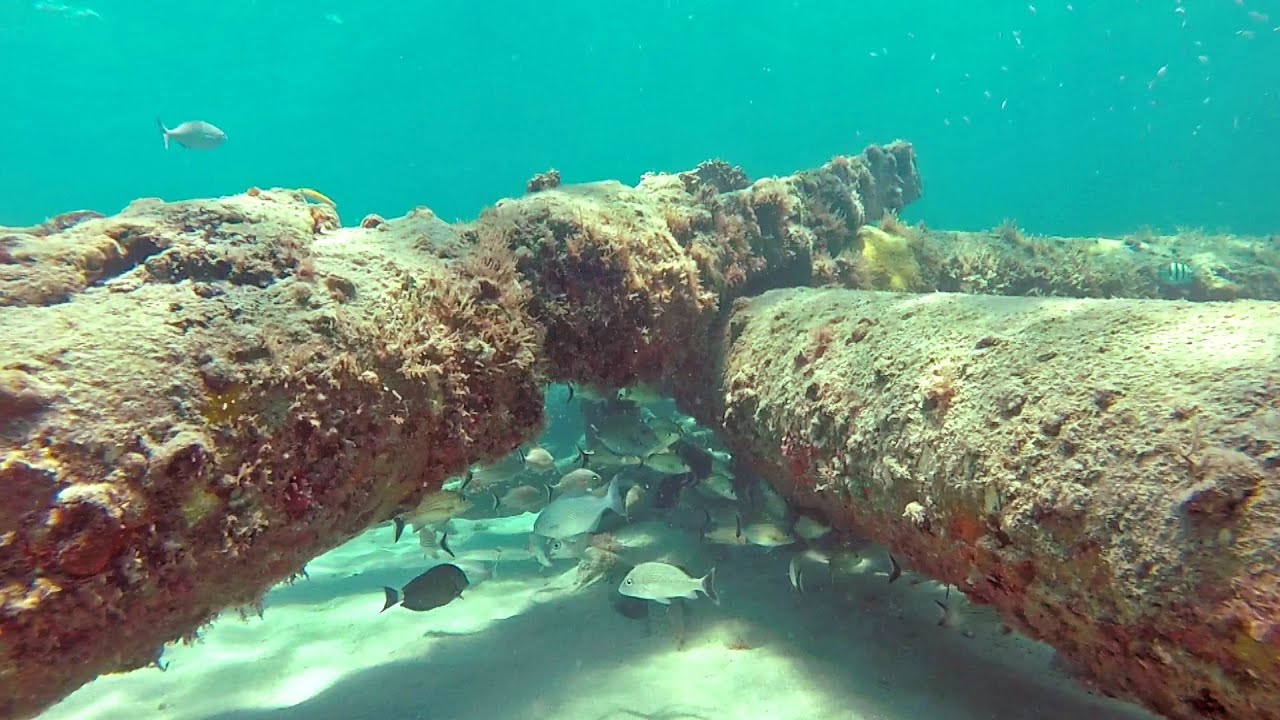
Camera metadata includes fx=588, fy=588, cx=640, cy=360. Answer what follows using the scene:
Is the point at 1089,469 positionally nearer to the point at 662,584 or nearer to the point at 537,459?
the point at 662,584

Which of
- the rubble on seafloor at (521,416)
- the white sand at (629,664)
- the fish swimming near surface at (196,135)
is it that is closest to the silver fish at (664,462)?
the white sand at (629,664)

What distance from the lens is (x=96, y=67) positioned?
2130 inches

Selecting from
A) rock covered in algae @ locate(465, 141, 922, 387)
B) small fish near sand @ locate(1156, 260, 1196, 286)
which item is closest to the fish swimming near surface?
rock covered in algae @ locate(465, 141, 922, 387)

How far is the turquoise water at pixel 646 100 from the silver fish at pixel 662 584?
5883 cm

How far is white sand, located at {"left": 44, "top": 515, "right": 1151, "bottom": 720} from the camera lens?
3.62 metres

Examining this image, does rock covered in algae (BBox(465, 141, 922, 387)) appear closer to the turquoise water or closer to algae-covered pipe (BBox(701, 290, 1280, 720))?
algae-covered pipe (BBox(701, 290, 1280, 720))

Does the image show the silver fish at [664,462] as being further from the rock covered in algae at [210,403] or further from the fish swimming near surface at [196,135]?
the fish swimming near surface at [196,135]

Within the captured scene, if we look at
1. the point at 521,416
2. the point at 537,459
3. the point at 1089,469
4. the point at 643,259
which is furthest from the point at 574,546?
the point at 1089,469

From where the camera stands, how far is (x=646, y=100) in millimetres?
63438

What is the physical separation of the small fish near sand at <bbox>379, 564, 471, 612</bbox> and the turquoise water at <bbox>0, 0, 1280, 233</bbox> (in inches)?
2303

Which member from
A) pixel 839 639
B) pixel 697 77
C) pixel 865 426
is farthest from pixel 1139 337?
pixel 697 77

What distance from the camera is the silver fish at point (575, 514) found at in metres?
5.28

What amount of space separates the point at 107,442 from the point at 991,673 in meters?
4.81

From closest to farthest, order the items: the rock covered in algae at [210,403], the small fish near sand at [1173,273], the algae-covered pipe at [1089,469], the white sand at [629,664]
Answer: the algae-covered pipe at [1089,469] → the rock covered in algae at [210,403] → the white sand at [629,664] → the small fish near sand at [1173,273]
